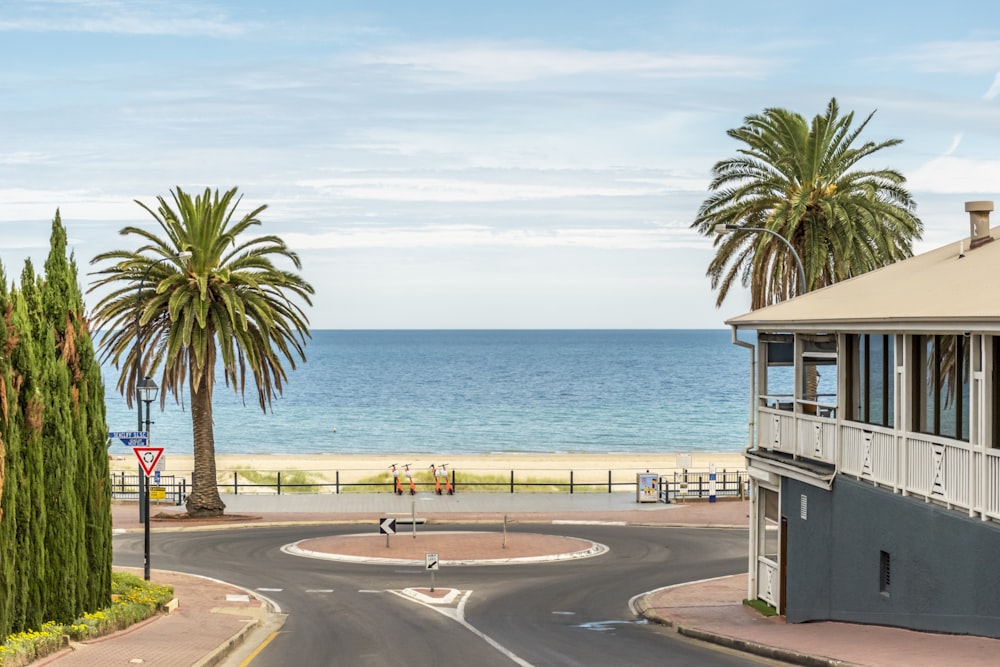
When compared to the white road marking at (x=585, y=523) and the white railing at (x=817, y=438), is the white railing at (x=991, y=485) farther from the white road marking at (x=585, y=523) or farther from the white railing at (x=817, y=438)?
the white road marking at (x=585, y=523)

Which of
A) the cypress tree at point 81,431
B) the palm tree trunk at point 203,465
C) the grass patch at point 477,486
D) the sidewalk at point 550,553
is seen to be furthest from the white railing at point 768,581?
the grass patch at point 477,486

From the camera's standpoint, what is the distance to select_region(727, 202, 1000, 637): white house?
18.3m

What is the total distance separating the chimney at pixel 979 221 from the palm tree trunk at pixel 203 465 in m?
29.1

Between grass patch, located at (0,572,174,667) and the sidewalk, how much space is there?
0.26m

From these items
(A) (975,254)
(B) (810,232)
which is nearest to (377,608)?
(A) (975,254)

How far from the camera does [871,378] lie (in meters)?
23.3

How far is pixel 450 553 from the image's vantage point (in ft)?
124

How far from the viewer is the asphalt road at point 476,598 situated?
22.0m

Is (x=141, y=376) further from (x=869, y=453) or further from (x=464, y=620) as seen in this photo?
(x=869, y=453)

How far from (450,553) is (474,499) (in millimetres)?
15292

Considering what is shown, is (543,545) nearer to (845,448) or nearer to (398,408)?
(845,448)

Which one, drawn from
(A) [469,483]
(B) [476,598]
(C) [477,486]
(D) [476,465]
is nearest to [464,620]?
(B) [476,598]

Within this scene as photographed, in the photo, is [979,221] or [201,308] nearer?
[979,221]

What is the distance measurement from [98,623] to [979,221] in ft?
62.5
